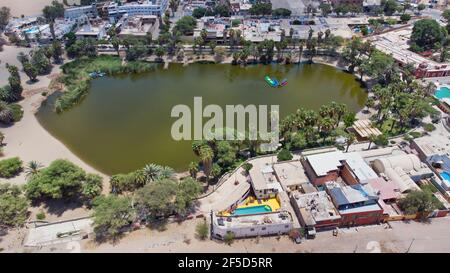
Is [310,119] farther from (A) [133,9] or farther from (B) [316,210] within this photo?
(A) [133,9]

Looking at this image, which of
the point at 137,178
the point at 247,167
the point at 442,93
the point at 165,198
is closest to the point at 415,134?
the point at 442,93

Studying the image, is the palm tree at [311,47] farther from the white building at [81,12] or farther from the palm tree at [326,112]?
the white building at [81,12]

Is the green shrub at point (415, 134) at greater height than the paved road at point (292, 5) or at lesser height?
lesser

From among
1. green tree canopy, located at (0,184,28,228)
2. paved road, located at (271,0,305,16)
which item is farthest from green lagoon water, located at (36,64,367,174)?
paved road, located at (271,0,305,16)

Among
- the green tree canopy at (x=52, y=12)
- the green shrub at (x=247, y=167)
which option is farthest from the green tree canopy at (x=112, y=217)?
the green tree canopy at (x=52, y=12)

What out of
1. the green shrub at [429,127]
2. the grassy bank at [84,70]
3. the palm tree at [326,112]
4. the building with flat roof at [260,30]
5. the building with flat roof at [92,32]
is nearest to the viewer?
the palm tree at [326,112]
